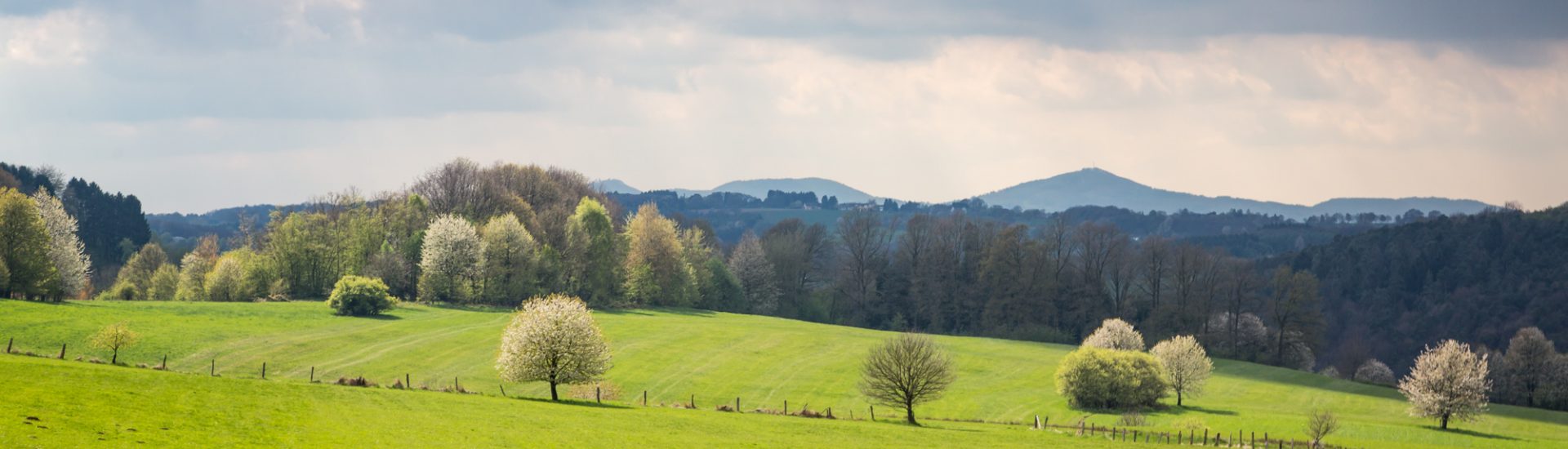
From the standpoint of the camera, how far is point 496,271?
334 feet

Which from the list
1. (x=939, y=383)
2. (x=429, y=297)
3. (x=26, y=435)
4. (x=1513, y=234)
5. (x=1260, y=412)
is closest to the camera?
(x=26, y=435)

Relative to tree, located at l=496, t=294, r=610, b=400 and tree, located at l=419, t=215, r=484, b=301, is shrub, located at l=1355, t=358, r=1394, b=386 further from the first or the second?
tree, located at l=496, t=294, r=610, b=400

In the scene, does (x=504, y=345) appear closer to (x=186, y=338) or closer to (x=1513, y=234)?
(x=186, y=338)

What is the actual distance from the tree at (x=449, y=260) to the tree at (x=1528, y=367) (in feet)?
293

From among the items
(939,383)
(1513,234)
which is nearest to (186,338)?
(939,383)

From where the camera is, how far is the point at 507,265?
337 feet

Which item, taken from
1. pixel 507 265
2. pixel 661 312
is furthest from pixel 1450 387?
pixel 507 265

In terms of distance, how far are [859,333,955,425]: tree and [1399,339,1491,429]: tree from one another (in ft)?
103

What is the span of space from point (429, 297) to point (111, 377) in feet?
198

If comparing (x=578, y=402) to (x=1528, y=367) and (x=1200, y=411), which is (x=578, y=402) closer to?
(x=1200, y=411)

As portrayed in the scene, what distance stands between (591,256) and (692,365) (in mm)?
37418

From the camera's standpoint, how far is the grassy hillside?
105 feet

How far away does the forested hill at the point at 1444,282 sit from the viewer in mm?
145125

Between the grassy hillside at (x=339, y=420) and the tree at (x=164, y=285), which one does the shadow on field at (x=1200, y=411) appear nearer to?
the grassy hillside at (x=339, y=420)
